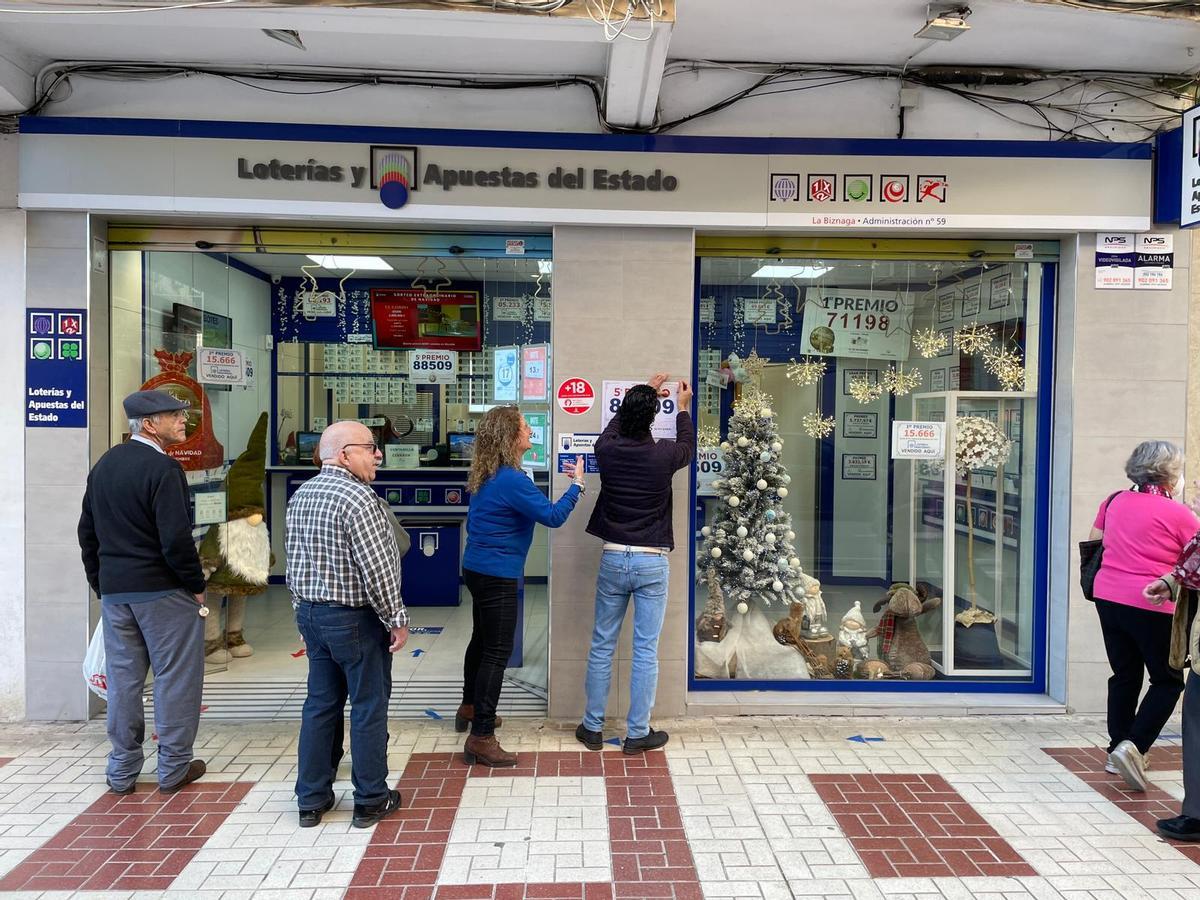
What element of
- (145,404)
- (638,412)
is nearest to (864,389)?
(638,412)

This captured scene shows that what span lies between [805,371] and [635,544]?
6.27 feet

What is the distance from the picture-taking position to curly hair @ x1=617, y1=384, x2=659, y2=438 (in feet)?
14.6

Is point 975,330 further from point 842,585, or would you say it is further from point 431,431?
point 431,431

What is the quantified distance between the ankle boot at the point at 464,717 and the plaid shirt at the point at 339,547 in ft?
4.75

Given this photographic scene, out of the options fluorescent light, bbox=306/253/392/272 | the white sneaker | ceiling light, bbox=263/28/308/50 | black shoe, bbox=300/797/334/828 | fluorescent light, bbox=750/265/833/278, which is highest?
ceiling light, bbox=263/28/308/50

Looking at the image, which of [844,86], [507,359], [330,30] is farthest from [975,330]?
[330,30]

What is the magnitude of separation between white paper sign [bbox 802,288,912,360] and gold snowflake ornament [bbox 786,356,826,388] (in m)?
0.07

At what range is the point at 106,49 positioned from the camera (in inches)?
186

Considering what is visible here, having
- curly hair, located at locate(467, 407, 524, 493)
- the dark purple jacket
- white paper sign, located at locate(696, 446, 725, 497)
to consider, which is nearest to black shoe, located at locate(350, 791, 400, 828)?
curly hair, located at locate(467, 407, 524, 493)

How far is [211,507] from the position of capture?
19.2 feet

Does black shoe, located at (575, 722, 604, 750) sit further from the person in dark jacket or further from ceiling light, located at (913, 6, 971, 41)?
ceiling light, located at (913, 6, 971, 41)

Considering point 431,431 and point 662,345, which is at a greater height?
point 662,345

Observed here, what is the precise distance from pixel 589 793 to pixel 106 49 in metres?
4.98

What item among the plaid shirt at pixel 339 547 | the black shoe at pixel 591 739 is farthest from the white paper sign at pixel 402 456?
the plaid shirt at pixel 339 547
